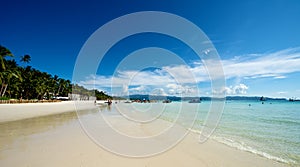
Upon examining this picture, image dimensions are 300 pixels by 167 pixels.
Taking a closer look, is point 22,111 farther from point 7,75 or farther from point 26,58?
point 26,58

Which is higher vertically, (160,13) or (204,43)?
(160,13)

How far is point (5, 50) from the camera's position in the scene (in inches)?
1219

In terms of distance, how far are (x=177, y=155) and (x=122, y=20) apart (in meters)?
8.50

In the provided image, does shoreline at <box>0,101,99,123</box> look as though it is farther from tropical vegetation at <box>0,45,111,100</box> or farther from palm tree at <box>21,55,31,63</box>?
palm tree at <box>21,55,31,63</box>


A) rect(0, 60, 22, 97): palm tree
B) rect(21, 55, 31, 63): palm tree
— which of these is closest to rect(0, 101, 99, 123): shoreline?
rect(0, 60, 22, 97): palm tree

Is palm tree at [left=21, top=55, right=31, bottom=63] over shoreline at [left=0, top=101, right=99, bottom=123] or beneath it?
over

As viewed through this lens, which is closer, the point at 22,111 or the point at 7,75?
the point at 22,111

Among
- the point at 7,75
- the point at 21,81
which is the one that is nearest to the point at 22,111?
the point at 7,75

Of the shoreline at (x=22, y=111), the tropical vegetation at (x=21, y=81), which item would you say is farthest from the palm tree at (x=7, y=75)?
the shoreline at (x=22, y=111)

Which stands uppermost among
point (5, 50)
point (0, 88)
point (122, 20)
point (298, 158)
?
point (5, 50)

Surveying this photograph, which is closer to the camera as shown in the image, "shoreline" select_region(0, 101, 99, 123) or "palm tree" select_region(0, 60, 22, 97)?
"shoreline" select_region(0, 101, 99, 123)

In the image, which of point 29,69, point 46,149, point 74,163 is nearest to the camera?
point 74,163

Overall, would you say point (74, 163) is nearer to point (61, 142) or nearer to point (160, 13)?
point (61, 142)

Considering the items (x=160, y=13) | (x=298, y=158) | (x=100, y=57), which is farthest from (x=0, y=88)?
(x=298, y=158)
